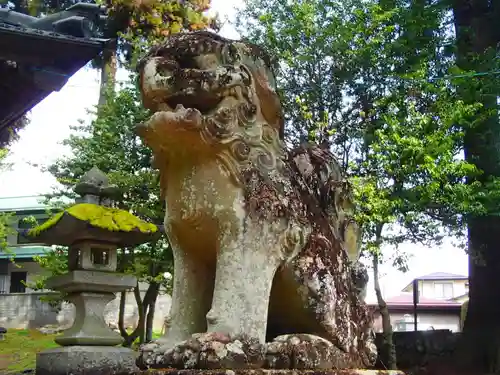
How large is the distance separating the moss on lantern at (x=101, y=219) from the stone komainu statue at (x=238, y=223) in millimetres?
4048

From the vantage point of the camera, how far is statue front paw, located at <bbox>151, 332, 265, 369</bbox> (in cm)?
265

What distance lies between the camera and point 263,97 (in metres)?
3.39

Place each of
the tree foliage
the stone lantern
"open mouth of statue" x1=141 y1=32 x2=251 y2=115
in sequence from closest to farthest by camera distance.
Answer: "open mouth of statue" x1=141 y1=32 x2=251 y2=115, the stone lantern, the tree foliage

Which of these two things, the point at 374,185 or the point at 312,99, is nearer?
the point at 374,185

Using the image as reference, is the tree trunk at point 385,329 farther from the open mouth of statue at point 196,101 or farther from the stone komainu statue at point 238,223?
the open mouth of statue at point 196,101

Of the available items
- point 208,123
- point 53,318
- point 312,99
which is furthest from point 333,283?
point 53,318

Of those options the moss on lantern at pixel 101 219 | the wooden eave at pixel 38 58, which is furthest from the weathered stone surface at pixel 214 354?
the wooden eave at pixel 38 58

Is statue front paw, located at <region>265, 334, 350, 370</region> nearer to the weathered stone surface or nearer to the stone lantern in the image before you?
the weathered stone surface

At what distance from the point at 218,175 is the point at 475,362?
9.68 m

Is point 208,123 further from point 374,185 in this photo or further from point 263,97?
point 374,185

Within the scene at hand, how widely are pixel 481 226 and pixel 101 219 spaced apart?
23.6ft

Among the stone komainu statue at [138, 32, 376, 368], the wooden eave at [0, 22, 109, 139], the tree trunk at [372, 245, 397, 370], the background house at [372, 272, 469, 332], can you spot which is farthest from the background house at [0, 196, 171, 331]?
the stone komainu statue at [138, 32, 376, 368]

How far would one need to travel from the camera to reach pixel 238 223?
3004 millimetres

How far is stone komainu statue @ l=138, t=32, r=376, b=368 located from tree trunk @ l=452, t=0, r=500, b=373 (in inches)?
309
